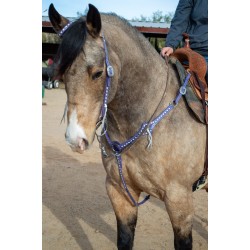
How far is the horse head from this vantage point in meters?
1.88

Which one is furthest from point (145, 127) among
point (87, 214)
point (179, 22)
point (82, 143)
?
point (87, 214)

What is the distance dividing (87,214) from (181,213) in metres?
2.26

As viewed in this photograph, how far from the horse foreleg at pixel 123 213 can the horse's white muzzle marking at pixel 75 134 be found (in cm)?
84

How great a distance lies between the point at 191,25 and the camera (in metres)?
2.96

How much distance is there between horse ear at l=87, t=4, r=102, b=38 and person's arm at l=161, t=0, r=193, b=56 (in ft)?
3.48

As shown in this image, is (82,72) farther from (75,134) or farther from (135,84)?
(135,84)

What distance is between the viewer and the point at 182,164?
2385 millimetres

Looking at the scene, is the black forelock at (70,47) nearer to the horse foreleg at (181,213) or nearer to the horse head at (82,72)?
the horse head at (82,72)

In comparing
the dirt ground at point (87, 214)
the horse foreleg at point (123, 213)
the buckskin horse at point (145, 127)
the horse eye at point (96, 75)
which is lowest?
the dirt ground at point (87, 214)

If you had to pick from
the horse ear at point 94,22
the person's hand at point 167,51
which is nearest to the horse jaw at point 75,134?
the horse ear at point 94,22

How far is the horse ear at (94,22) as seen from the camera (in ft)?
6.02

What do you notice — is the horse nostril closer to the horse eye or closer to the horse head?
the horse head
